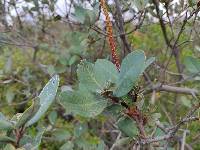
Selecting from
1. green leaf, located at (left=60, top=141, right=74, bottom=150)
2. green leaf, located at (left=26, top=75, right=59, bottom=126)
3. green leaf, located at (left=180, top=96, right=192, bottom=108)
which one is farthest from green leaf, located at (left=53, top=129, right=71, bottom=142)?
green leaf, located at (left=26, top=75, right=59, bottom=126)

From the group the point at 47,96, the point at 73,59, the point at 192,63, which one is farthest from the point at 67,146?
the point at 47,96

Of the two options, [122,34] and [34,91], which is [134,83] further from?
[34,91]

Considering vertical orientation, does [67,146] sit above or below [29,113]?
below

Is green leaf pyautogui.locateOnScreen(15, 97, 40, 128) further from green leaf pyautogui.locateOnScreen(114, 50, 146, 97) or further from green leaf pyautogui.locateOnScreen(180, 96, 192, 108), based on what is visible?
green leaf pyautogui.locateOnScreen(180, 96, 192, 108)

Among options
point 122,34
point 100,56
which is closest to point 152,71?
point 100,56

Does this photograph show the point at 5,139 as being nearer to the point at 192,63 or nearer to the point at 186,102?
the point at 192,63
